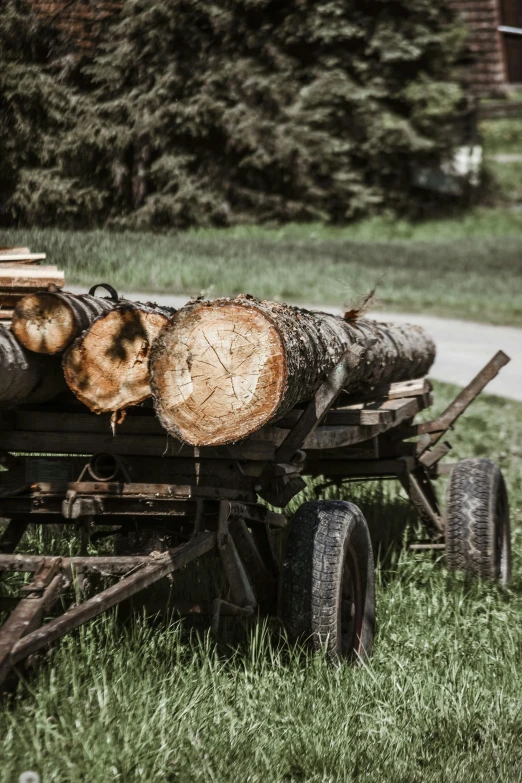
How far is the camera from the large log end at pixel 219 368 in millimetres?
4047

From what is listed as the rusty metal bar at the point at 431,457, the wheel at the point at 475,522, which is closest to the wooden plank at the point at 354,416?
the wheel at the point at 475,522

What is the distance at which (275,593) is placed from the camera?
483 centimetres

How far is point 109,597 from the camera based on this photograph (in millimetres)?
3697

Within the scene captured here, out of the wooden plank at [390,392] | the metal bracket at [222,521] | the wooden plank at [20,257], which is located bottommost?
the metal bracket at [222,521]

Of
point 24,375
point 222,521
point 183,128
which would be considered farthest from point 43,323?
point 183,128

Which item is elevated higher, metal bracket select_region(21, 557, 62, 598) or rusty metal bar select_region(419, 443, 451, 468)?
metal bracket select_region(21, 557, 62, 598)

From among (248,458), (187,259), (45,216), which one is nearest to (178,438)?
(248,458)

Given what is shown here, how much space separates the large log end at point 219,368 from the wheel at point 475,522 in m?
2.39

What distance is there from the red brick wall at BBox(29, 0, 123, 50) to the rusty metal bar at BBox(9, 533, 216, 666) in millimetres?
4363

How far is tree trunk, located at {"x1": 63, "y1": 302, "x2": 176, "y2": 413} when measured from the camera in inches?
164

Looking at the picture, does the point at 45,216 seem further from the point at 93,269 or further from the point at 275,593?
the point at 275,593

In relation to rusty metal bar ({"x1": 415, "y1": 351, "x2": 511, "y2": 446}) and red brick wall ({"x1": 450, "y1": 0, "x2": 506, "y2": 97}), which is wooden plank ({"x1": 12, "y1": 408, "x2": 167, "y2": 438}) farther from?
red brick wall ({"x1": 450, "y1": 0, "x2": 506, "y2": 97})

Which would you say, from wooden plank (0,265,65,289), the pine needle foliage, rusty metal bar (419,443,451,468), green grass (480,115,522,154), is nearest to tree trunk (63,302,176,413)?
wooden plank (0,265,65,289)

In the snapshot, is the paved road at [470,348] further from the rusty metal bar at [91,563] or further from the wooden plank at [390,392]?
the rusty metal bar at [91,563]
